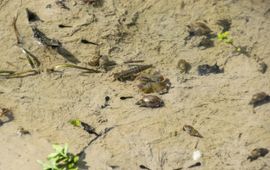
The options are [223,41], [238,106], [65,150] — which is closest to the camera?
[65,150]

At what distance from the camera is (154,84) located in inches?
171

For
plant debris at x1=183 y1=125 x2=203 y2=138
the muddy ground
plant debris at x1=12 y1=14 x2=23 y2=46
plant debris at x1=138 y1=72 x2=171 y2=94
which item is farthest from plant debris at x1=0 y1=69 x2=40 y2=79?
plant debris at x1=183 y1=125 x2=203 y2=138

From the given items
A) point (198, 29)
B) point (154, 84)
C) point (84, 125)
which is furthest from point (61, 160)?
point (198, 29)

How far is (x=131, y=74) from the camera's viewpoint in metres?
4.40

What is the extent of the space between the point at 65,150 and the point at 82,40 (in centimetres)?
113

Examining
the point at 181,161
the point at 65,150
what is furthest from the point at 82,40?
the point at 181,161

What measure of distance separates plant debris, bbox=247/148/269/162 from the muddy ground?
0.12 feet

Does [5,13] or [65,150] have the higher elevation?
[5,13]

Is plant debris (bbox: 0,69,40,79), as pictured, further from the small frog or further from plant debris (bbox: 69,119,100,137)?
the small frog

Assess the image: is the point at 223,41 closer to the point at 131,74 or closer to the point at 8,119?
the point at 131,74

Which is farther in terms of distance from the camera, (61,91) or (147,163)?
(61,91)

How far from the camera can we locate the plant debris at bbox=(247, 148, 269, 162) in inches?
159

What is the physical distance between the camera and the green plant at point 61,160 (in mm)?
3889

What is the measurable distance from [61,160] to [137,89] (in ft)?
3.12
